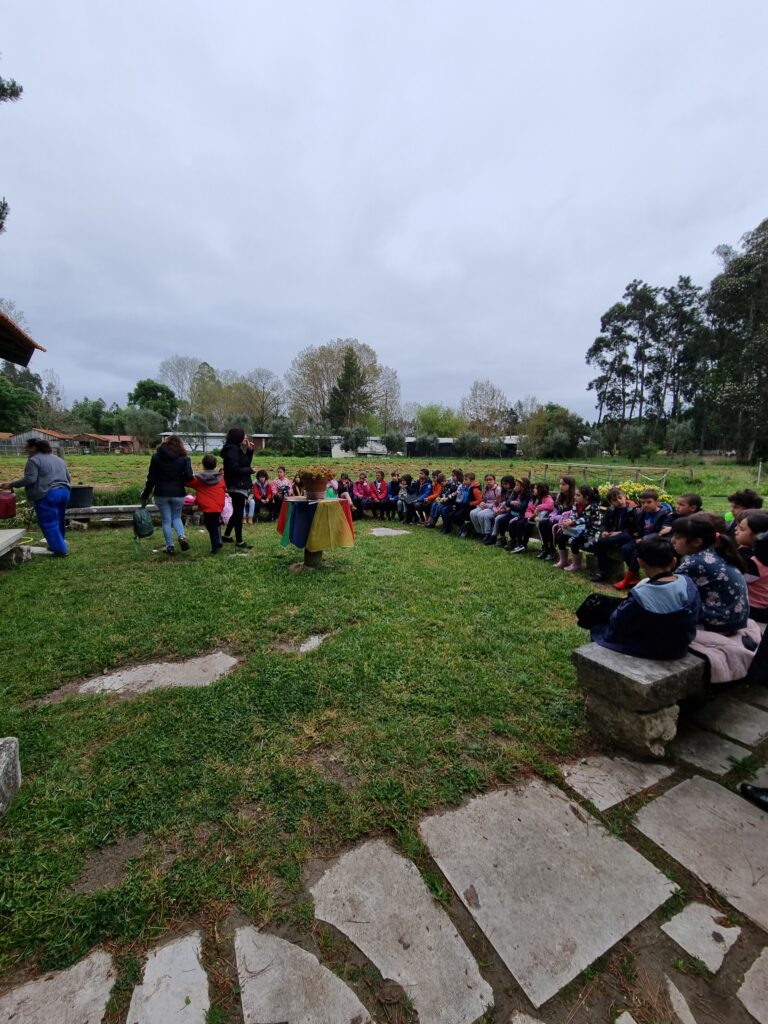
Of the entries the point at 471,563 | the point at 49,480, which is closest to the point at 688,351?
the point at 471,563

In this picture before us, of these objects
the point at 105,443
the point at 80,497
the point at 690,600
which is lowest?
the point at 80,497

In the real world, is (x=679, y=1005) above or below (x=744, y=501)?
below

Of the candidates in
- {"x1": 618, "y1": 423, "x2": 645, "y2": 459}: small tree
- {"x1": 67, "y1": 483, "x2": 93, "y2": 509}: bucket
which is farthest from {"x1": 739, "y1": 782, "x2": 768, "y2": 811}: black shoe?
{"x1": 618, "y1": 423, "x2": 645, "y2": 459}: small tree

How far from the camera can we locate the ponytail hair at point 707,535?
2.51 m

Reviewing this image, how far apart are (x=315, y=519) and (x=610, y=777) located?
378cm

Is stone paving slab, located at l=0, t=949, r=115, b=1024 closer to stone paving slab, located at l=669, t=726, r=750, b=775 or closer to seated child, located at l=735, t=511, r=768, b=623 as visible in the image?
stone paving slab, located at l=669, t=726, r=750, b=775

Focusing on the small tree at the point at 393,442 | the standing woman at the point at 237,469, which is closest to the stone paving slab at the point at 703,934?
the standing woman at the point at 237,469

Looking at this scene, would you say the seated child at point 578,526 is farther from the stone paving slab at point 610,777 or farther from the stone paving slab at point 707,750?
the stone paving slab at point 610,777

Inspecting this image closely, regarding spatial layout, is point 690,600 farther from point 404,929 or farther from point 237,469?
point 237,469

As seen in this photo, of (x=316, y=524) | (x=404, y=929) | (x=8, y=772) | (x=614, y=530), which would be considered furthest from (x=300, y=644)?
(x=614, y=530)

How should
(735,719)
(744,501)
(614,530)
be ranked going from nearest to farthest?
(735,719), (744,501), (614,530)

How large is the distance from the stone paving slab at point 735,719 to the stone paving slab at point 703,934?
1.15 meters

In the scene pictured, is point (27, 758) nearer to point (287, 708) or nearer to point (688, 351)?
point (287, 708)

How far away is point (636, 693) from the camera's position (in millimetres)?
2012
